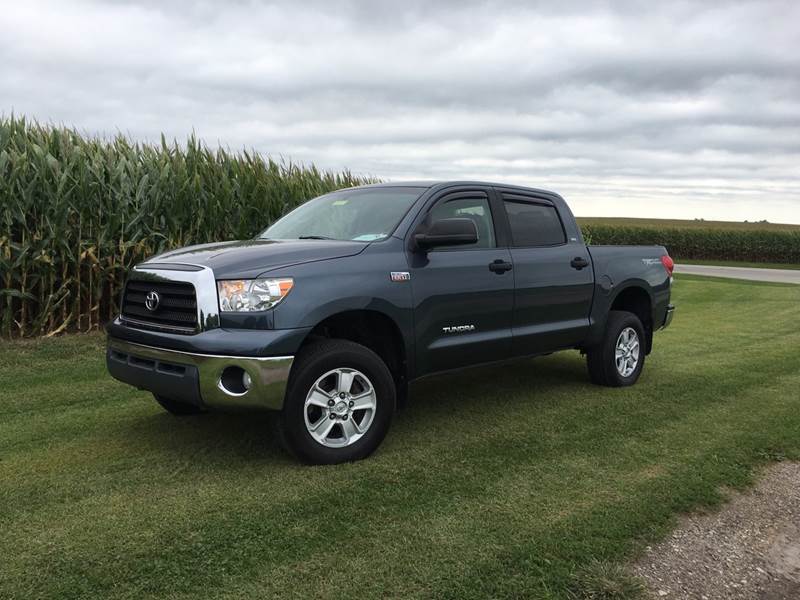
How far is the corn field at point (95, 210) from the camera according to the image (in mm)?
7844

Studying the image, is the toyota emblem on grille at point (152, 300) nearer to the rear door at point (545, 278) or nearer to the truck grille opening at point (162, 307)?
the truck grille opening at point (162, 307)

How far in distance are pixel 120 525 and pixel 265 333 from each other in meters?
1.24

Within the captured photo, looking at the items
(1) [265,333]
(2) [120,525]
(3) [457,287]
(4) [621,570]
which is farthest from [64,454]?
(4) [621,570]

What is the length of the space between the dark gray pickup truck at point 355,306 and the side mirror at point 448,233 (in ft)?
0.04

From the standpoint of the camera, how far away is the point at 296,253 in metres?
4.23

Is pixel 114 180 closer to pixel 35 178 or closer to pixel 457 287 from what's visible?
pixel 35 178

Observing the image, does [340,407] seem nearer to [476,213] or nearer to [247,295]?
[247,295]

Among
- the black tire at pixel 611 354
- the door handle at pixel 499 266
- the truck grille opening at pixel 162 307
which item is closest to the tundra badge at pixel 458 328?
the door handle at pixel 499 266

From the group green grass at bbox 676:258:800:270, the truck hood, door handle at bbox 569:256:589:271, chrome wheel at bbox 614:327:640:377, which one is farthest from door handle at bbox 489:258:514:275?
green grass at bbox 676:258:800:270

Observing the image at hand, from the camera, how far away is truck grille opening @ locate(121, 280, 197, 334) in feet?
13.2

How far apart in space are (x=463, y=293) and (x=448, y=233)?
0.55 metres

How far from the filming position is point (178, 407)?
5207 mm

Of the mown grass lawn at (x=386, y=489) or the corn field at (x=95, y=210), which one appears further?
the corn field at (x=95, y=210)

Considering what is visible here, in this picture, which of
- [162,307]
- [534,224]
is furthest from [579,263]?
[162,307]
